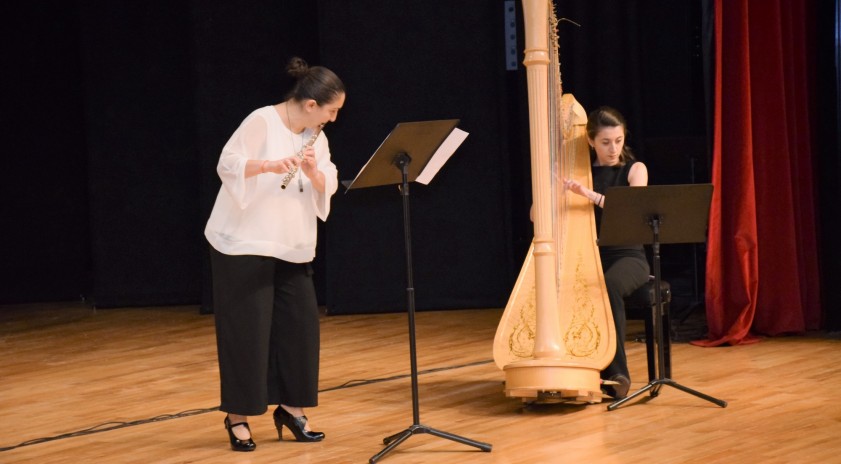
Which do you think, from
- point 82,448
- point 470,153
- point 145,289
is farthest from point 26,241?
point 82,448

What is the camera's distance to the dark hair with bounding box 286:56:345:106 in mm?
3662

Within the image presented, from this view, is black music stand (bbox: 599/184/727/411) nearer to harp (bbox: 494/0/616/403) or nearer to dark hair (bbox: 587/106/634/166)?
harp (bbox: 494/0/616/403)

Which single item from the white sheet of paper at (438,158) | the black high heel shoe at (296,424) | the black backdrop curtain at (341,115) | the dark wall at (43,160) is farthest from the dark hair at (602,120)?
the dark wall at (43,160)

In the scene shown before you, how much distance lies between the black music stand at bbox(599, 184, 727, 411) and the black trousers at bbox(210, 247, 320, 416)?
1106 millimetres

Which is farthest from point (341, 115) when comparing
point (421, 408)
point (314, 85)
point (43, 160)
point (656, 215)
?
point (314, 85)

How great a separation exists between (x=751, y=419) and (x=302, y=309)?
1602 mm

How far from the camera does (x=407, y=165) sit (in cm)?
360

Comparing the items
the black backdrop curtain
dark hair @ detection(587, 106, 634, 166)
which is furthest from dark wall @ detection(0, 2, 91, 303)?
dark hair @ detection(587, 106, 634, 166)

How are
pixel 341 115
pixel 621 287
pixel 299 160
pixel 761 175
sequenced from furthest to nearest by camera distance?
1. pixel 341 115
2. pixel 761 175
3. pixel 621 287
4. pixel 299 160

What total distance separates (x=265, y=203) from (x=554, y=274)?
100 centimetres

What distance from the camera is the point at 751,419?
396 centimetres

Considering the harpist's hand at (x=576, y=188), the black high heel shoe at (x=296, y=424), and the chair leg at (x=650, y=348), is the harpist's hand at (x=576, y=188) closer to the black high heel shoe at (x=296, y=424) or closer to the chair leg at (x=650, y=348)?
the chair leg at (x=650, y=348)

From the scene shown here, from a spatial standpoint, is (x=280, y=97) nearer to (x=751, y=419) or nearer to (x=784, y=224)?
(x=784, y=224)

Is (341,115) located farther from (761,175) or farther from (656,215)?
(656,215)
